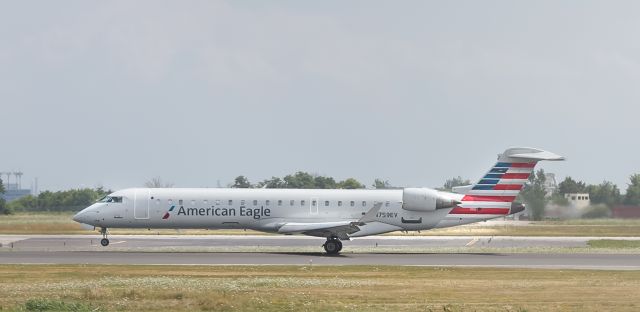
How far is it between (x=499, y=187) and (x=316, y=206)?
910 centimetres

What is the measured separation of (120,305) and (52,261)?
15.5 metres

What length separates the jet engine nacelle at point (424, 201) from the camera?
46688mm

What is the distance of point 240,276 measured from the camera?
1255 inches

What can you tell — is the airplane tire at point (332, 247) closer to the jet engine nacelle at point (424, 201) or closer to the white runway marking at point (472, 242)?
the jet engine nacelle at point (424, 201)

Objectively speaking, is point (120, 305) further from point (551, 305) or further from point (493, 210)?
point (493, 210)

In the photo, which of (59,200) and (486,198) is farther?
(59,200)

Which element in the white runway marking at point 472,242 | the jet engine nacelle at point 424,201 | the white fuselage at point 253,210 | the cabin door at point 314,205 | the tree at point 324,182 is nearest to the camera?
the white fuselage at point 253,210

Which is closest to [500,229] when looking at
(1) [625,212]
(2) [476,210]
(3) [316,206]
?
(1) [625,212]

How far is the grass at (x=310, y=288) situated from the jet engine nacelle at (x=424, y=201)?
10.9 meters

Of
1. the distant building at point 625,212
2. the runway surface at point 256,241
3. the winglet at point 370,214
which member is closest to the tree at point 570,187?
the distant building at point 625,212

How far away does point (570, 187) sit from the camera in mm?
105250

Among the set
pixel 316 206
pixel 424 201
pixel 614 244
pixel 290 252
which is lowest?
pixel 290 252

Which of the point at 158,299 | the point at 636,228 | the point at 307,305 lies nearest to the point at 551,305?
the point at 307,305

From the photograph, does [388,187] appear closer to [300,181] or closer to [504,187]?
[504,187]
